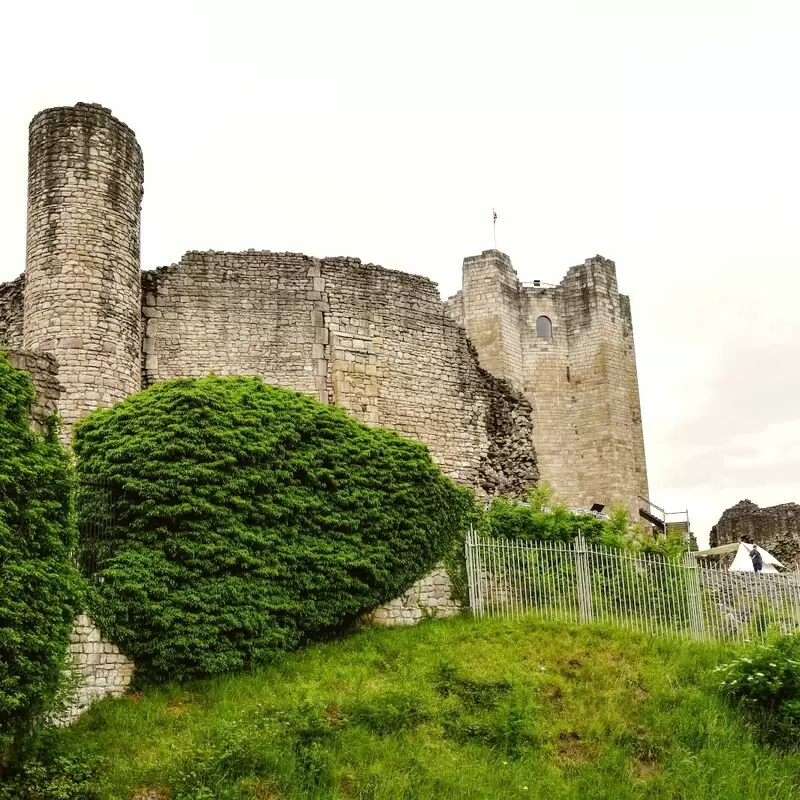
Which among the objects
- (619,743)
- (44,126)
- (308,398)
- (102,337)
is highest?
(44,126)

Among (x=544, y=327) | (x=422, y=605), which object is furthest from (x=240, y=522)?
(x=544, y=327)

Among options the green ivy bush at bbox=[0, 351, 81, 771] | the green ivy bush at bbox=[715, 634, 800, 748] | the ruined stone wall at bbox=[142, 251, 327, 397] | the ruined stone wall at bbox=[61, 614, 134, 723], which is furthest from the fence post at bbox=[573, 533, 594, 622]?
the ruined stone wall at bbox=[142, 251, 327, 397]

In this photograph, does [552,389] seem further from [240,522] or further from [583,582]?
[240,522]

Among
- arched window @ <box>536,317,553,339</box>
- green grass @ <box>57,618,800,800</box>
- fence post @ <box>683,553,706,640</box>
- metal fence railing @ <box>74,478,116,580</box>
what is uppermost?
arched window @ <box>536,317,553,339</box>

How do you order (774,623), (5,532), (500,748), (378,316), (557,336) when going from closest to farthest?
(5,532), (500,748), (774,623), (378,316), (557,336)

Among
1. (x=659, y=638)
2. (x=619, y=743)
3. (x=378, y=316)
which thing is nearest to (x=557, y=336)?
(x=378, y=316)

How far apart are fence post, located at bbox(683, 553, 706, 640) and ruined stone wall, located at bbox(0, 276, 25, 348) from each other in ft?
40.8

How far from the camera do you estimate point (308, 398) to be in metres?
16.4

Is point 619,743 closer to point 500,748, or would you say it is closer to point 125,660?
point 500,748

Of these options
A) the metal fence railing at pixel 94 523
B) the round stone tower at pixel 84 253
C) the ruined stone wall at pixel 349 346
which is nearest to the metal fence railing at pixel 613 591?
the metal fence railing at pixel 94 523

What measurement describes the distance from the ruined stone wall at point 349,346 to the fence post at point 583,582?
22.0 feet

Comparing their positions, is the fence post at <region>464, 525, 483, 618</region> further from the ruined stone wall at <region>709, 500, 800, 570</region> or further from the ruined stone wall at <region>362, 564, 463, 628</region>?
the ruined stone wall at <region>709, 500, 800, 570</region>

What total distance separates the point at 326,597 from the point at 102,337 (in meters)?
7.64

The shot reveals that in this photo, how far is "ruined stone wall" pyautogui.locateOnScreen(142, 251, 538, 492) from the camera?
2252cm
